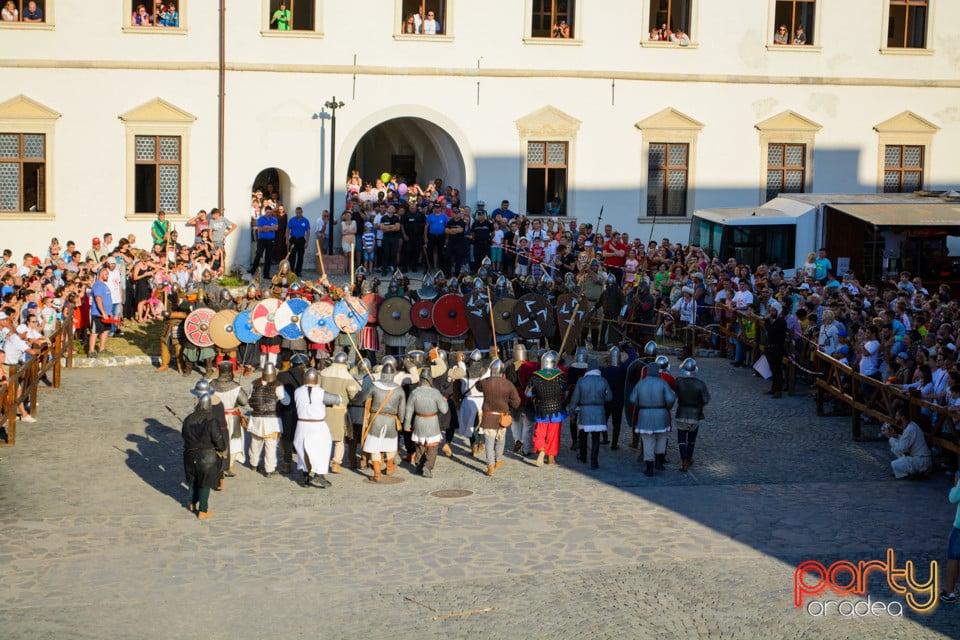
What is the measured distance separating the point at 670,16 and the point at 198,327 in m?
16.1

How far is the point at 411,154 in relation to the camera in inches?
1410

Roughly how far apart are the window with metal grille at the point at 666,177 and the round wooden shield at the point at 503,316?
11.9m

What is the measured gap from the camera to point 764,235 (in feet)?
93.0

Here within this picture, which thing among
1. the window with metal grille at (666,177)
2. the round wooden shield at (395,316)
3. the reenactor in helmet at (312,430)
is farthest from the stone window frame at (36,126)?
the reenactor in helmet at (312,430)

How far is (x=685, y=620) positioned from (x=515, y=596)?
158cm

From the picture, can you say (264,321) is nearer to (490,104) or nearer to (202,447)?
(202,447)

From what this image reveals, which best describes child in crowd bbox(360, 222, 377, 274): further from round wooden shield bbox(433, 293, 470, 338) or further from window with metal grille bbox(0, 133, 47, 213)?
round wooden shield bbox(433, 293, 470, 338)

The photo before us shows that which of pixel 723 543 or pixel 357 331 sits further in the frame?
pixel 357 331

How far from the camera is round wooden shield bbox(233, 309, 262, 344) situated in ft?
68.5

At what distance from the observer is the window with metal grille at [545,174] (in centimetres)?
3219

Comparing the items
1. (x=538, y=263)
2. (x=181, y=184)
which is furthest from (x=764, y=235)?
(x=181, y=184)

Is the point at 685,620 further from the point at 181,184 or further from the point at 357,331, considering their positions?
the point at 181,184

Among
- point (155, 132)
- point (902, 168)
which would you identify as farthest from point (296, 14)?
point (902, 168)

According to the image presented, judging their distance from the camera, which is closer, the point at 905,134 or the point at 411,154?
the point at 905,134
